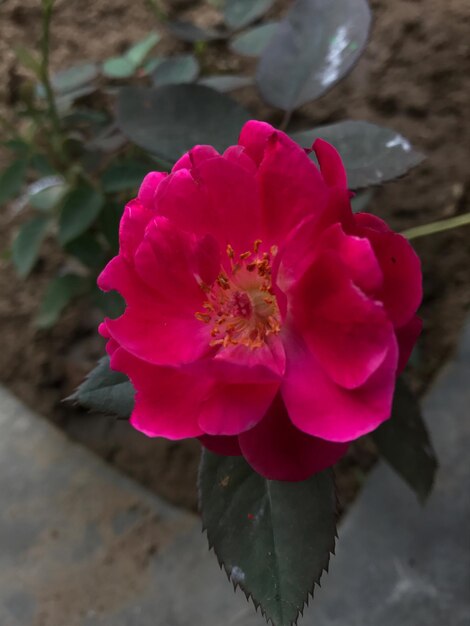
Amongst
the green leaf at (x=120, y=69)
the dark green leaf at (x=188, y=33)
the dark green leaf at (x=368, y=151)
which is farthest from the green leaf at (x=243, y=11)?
the dark green leaf at (x=368, y=151)

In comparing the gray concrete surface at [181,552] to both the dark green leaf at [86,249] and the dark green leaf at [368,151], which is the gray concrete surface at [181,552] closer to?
the dark green leaf at [86,249]

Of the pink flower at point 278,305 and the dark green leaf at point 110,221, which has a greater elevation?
the pink flower at point 278,305

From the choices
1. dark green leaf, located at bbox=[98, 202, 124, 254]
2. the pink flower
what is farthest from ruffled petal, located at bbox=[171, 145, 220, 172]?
dark green leaf, located at bbox=[98, 202, 124, 254]

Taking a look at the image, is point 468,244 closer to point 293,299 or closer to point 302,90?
point 302,90

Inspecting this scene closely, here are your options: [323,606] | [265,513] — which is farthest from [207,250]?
[323,606]

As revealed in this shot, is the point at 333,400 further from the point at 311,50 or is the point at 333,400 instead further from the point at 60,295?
the point at 60,295

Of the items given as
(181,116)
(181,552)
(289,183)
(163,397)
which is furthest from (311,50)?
(181,552)
